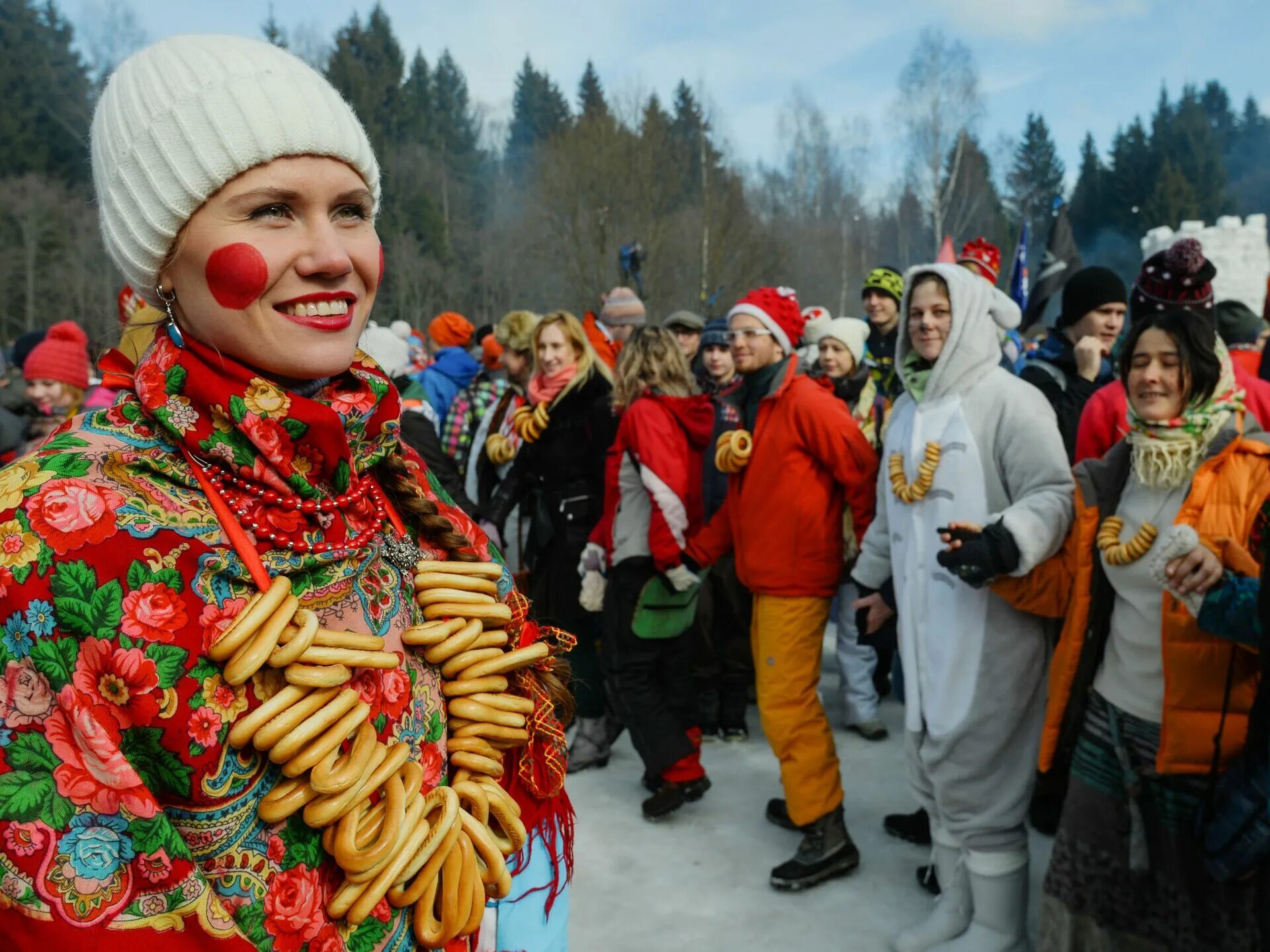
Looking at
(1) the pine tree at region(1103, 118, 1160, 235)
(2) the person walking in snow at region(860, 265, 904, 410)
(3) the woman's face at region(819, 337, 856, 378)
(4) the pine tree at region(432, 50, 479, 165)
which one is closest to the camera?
(2) the person walking in snow at region(860, 265, 904, 410)

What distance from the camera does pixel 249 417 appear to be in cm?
121

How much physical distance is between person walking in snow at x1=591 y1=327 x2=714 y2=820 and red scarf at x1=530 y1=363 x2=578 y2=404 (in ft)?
1.26

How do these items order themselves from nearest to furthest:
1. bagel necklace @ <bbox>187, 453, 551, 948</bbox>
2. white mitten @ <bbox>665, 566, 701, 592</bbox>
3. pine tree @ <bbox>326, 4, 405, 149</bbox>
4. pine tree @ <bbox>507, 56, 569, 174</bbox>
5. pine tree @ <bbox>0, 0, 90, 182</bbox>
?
bagel necklace @ <bbox>187, 453, 551, 948</bbox> < white mitten @ <bbox>665, 566, 701, 592</bbox> < pine tree @ <bbox>0, 0, 90, 182</bbox> < pine tree @ <bbox>326, 4, 405, 149</bbox> < pine tree @ <bbox>507, 56, 569, 174</bbox>

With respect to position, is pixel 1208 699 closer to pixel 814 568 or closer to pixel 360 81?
pixel 814 568

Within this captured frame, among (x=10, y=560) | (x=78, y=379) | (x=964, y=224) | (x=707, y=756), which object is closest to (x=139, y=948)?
(x=10, y=560)

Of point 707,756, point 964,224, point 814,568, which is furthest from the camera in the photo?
point 964,224

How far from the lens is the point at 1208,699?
2.50 meters

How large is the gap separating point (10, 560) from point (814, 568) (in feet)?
10.3

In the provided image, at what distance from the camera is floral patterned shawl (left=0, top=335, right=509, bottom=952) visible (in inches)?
39.3

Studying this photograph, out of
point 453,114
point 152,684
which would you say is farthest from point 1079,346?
point 453,114

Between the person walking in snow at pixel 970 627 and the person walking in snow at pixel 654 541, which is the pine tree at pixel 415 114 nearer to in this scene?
the person walking in snow at pixel 654 541

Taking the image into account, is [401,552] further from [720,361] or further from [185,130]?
[720,361]

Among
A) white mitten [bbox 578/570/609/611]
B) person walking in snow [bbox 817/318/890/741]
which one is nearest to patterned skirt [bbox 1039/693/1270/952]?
person walking in snow [bbox 817/318/890/741]

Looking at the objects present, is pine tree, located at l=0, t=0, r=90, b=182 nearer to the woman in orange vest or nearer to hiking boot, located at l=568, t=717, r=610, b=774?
hiking boot, located at l=568, t=717, r=610, b=774
